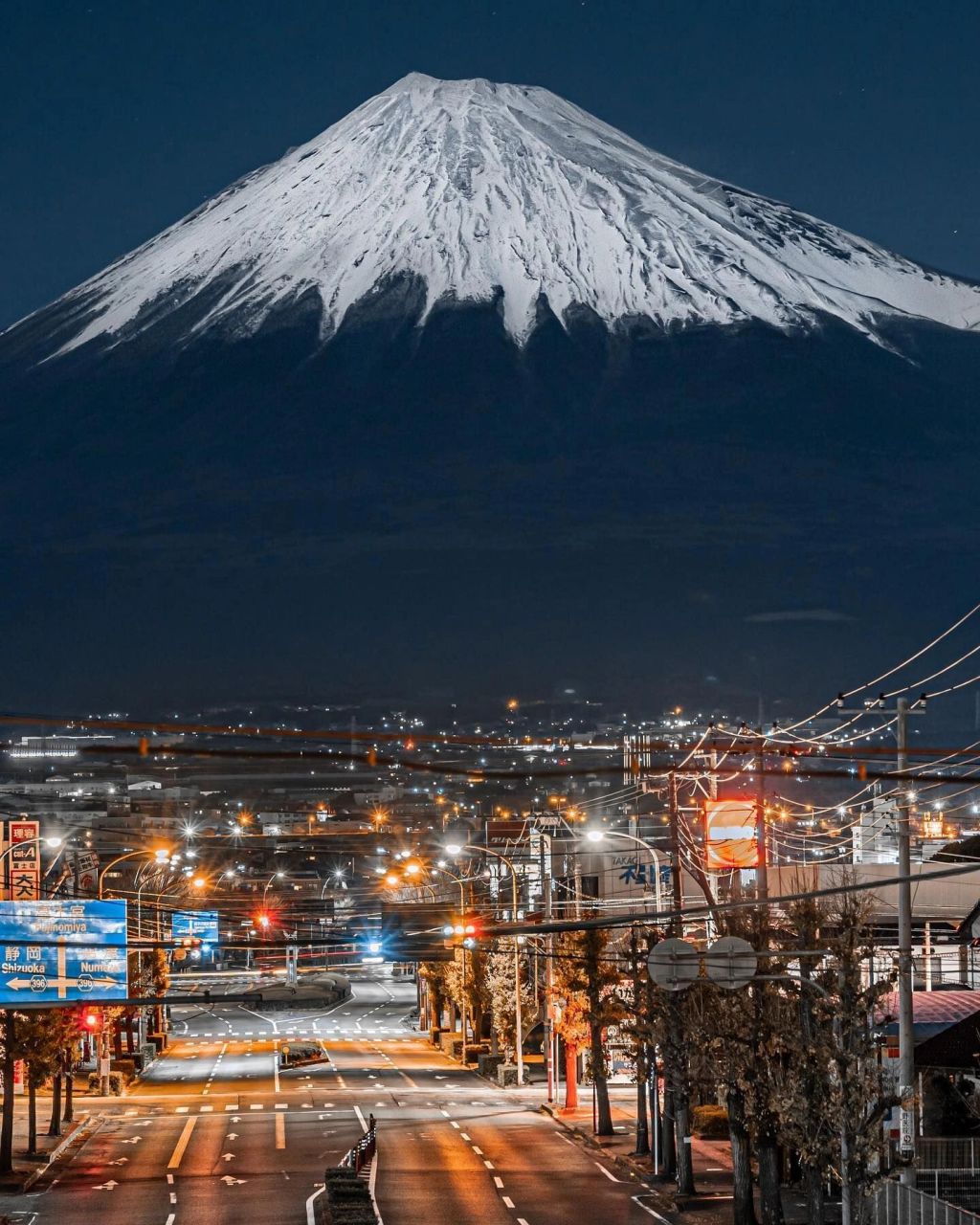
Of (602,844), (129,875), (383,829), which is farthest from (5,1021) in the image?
(383,829)

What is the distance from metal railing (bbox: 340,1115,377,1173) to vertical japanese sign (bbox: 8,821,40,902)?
39.3ft

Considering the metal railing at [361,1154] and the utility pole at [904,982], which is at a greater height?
the utility pole at [904,982]

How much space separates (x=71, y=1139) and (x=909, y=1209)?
30.9 meters

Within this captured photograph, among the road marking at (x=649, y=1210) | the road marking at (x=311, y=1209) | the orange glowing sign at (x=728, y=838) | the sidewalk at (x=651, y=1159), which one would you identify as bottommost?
the sidewalk at (x=651, y=1159)

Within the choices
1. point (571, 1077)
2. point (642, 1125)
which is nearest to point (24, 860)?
point (571, 1077)

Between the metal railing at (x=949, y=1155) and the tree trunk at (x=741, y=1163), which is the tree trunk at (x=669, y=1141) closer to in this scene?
the tree trunk at (x=741, y=1163)

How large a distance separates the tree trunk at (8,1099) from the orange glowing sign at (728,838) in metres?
17.9

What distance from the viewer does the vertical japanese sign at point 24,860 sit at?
5812 cm

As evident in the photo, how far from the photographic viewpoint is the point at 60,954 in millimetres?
42344

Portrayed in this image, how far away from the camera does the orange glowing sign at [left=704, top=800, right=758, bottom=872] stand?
49.6 metres

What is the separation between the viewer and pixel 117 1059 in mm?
80250

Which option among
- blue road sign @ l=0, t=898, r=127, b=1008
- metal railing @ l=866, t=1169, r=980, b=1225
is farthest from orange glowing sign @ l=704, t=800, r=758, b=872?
blue road sign @ l=0, t=898, r=127, b=1008

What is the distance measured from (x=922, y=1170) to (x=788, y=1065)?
332 cm

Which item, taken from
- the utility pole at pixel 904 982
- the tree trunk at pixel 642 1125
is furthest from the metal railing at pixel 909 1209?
the tree trunk at pixel 642 1125
